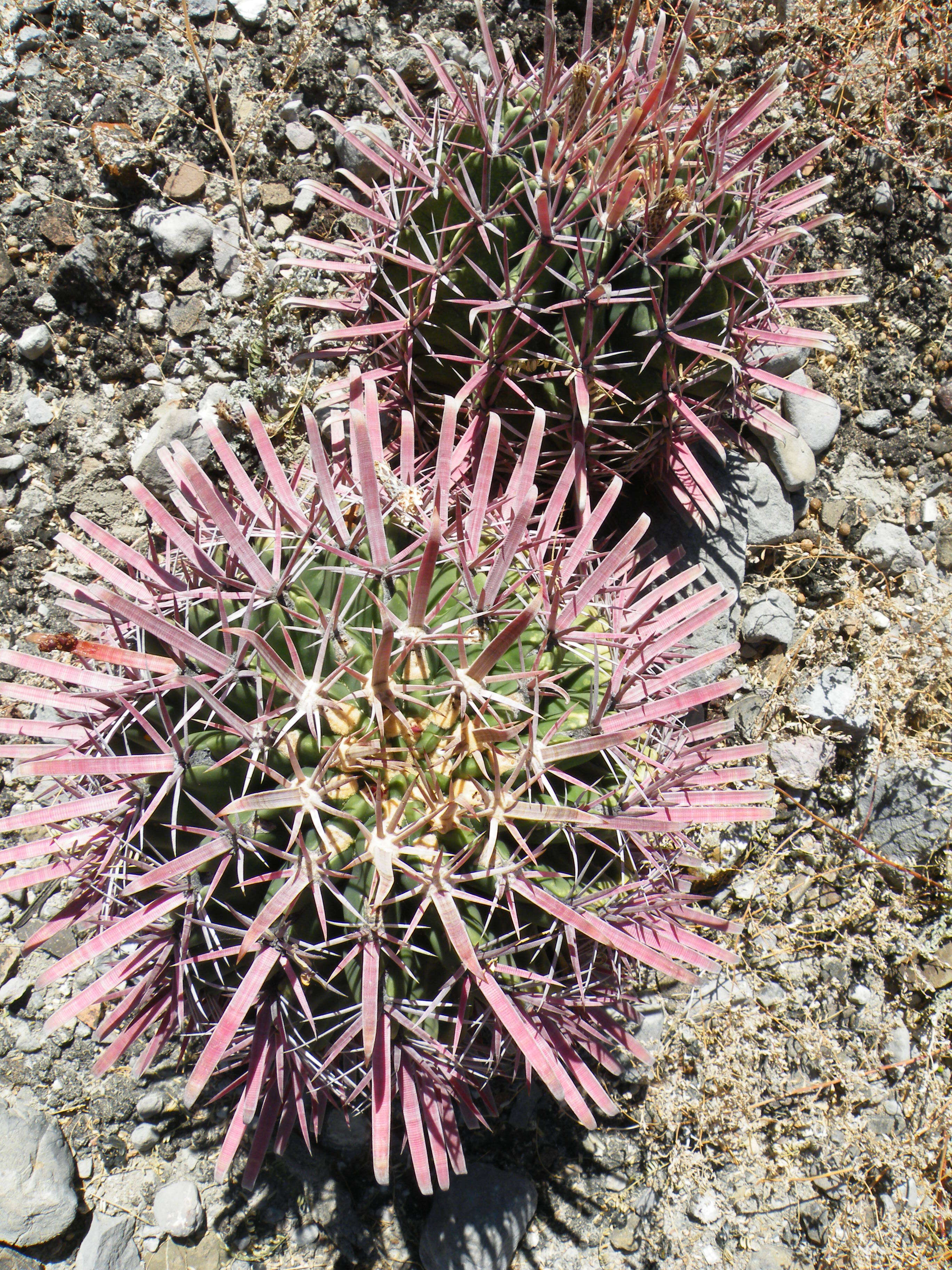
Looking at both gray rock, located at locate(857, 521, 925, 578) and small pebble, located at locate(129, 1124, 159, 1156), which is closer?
small pebble, located at locate(129, 1124, 159, 1156)

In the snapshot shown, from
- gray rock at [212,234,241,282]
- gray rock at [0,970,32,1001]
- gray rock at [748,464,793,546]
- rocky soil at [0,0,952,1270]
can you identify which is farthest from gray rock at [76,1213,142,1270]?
gray rock at [212,234,241,282]

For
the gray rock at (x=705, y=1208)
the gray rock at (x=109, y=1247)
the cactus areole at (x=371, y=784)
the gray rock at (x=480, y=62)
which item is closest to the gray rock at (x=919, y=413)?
the cactus areole at (x=371, y=784)

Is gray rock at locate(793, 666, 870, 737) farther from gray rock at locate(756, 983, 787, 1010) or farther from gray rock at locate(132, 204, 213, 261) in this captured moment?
gray rock at locate(132, 204, 213, 261)

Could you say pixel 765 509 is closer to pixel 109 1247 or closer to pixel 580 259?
pixel 580 259

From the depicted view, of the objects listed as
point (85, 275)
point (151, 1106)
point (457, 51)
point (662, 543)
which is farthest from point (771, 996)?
point (457, 51)

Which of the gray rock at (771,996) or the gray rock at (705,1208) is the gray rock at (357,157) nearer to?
the gray rock at (771,996)

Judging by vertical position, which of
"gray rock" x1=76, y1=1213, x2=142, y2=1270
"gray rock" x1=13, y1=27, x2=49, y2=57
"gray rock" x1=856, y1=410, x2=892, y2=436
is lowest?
"gray rock" x1=76, y1=1213, x2=142, y2=1270
